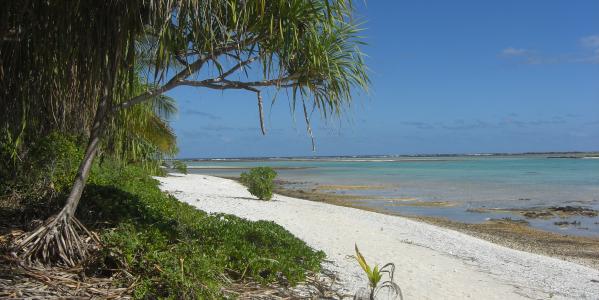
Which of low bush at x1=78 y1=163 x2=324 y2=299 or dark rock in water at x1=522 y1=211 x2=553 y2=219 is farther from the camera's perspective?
dark rock in water at x1=522 y1=211 x2=553 y2=219

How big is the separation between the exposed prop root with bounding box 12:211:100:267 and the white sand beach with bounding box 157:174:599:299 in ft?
9.03

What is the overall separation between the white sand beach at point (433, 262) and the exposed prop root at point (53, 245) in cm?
275

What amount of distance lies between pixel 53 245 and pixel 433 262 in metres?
5.52

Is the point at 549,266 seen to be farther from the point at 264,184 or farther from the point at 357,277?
the point at 264,184

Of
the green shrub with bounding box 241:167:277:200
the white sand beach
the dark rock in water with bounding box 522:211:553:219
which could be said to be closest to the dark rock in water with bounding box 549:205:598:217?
the dark rock in water with bounding box 522:211:553:219

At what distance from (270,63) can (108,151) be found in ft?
20.5

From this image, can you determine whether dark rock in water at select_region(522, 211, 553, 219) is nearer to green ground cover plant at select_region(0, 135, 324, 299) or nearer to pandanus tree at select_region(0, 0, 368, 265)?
green ground cover plant at select_region(0, 135, 324, 299)

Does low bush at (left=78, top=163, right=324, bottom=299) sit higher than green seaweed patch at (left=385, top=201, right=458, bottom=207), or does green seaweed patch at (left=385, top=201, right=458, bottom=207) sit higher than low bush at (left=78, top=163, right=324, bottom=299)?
low bush at (left=78, top=163, right=324, bottom=299)

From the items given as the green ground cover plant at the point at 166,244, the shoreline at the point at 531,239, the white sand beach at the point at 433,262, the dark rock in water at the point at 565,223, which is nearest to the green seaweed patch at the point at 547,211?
the dark rock in water at the point at 565,223

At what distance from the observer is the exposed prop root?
4266 mm

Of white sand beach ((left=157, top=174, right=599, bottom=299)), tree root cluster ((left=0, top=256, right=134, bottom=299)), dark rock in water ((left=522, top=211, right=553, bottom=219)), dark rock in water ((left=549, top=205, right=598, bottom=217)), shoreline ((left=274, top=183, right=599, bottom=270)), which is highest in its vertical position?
tree root cluster ((left=0, top=256, right=134, bottom=299))

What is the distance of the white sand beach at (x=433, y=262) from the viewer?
6445mm

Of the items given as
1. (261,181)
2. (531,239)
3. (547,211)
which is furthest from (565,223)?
(261,181)

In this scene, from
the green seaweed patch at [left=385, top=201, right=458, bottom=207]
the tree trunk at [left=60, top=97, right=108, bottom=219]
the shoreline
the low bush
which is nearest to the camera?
the low bush
